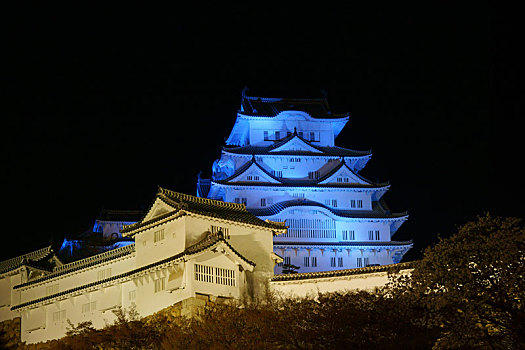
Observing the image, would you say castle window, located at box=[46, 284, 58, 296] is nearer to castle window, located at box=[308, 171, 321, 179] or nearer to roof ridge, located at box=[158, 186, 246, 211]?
roof ridge, located at box=[158, 186, 246, 211]

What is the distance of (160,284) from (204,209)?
4.77 metres

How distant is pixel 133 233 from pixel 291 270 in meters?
14.9

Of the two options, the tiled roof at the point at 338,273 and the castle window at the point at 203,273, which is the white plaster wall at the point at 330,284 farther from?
the castle window at the point at 203,273

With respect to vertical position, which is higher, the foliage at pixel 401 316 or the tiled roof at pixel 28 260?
the tiled roof at pixel 28 260

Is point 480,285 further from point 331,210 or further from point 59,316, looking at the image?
point 331,210

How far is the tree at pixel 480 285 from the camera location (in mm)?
23844

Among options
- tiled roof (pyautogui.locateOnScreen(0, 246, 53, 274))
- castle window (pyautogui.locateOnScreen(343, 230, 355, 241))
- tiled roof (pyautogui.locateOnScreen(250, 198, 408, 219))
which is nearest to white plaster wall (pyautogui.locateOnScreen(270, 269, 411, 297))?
tiled roof (pyautogui.locateOnScreen(250, 198, 408, 219))

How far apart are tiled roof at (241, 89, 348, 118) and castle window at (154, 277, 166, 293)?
87.9 feet

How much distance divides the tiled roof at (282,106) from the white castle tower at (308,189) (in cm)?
16

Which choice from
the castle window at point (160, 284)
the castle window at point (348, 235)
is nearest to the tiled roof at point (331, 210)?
the castle window at point (348, 235)

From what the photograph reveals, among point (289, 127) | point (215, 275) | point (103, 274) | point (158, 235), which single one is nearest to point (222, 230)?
point (215, 275)

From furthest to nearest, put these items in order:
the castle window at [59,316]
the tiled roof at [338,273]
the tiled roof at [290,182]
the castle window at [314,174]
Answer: the castle window at [314,174], the tiled roof at [290,182], the castle window at [59,316], the tiled roof at [338,273]

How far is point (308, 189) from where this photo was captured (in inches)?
2371

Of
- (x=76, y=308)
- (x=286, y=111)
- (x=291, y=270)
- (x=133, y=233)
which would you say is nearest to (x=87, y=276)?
(x=76, y=308)
